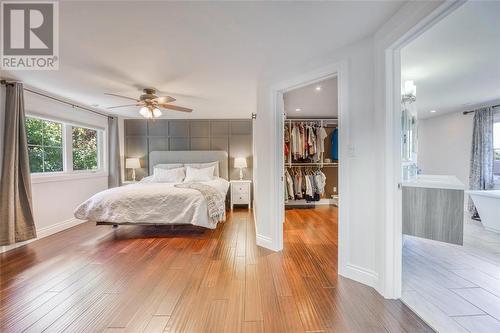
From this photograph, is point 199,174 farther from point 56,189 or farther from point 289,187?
point 56,189

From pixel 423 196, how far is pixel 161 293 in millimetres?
2395

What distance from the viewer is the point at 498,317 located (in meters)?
1.53

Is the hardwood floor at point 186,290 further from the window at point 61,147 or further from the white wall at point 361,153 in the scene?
the window at point 61,147

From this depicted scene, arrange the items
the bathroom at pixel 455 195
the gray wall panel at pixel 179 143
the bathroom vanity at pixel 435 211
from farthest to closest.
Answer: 1. the gray wall panel at pixel 179 143
2. the bathroom vanity at pixel 435 211
3. the bathroom at pixel 455 195

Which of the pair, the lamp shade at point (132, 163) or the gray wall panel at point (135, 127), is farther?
the gray wall panel at point (135, 127)

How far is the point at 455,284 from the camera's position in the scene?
1925mm

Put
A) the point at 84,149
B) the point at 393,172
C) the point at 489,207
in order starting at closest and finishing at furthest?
the point at 393,172 → the point at 489,207 → the point at 84,149

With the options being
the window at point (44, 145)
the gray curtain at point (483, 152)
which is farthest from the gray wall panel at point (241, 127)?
the gray curtain at point (483, 152)

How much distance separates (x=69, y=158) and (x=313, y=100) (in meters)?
4.49

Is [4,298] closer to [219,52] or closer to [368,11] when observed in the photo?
[219,52]

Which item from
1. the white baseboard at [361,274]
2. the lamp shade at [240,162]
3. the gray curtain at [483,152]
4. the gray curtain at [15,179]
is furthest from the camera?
the lamp shade at [240,162]

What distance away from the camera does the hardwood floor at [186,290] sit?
1489 mm

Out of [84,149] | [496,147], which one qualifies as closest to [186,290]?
[84,149]

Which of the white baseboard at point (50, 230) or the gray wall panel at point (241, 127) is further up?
the gray wall panel at point (241, 127)
